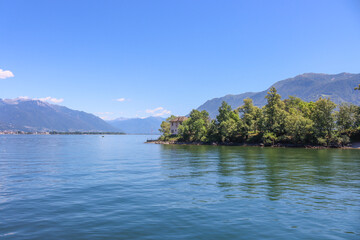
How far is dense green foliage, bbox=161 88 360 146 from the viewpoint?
88750 millimetres

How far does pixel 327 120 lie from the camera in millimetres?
88875

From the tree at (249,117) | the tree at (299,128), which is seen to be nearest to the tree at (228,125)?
the tree at (249,117)

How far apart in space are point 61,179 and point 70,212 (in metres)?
12.0

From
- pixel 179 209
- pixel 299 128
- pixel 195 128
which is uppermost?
pixel 195 128

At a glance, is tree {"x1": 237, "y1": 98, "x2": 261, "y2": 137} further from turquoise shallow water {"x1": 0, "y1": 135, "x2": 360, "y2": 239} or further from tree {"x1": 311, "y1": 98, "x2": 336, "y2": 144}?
turquoise shallow water {"x1": 0, "y1": 135, "x2": 360, "y2": 239}

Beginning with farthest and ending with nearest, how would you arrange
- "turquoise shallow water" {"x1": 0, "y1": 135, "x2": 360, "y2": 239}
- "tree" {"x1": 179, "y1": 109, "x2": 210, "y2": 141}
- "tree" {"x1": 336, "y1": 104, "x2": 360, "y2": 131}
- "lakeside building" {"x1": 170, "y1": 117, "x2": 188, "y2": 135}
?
"lakeside building" {"x1": 170, "y1": 117, "x2": 188, "y2": 135} < "tree" {"x1": 179, "y1": 109, "x2": 210, "y2": 141} < "tree" {"x1": 336, "y1": 104, "x2": 360, "y2": 131} < "turquoise shallow water" {"x1": 0, "y1": 135, "x2": 360, "y2": 239}

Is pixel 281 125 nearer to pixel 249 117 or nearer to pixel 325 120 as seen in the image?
pixel 249 117

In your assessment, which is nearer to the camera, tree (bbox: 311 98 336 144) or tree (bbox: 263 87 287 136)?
tree (bbox: 311 98 336 144)

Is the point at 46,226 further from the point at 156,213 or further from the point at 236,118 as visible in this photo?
the point at 236,118

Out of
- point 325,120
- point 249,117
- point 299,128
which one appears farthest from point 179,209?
point 249,117

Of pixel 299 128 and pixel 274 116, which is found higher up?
pixel 274 116

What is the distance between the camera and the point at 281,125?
333ft

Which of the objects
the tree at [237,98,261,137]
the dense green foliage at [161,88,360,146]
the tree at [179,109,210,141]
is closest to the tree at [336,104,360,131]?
the dense green foliage at [161,88,360,146]

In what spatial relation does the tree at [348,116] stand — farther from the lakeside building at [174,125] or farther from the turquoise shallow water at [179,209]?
the lakeside building at [174,125]
